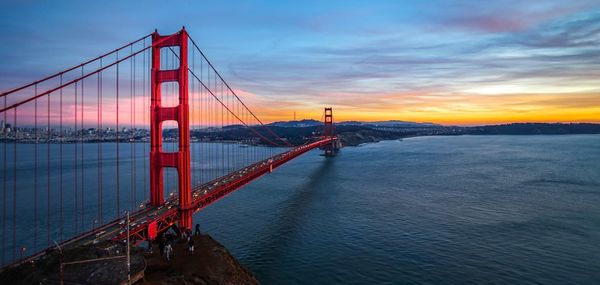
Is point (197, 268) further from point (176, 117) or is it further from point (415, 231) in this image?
point (415, 231)

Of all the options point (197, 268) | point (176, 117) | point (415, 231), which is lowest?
point (415, 231)

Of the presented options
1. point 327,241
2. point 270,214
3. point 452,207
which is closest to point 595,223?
point 452,207

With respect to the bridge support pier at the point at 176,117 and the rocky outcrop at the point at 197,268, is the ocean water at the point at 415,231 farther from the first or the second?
the bridge support pier at the point at 176,117

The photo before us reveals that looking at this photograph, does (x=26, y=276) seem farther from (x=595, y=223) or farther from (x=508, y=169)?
(x=508, y=169)

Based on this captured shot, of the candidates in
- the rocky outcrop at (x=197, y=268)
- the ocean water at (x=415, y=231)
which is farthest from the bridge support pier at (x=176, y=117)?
the ocean water at (x=415, y=231)

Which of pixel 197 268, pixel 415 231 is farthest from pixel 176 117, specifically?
pixel 415 231
